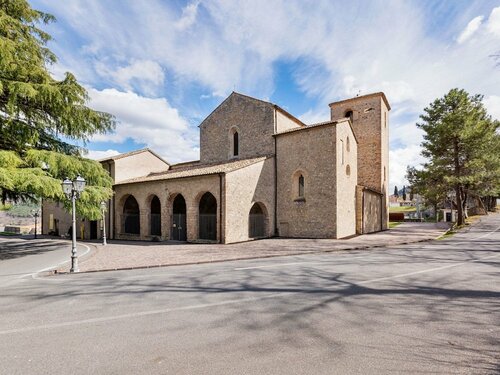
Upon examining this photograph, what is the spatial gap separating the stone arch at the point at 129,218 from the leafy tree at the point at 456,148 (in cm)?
2796

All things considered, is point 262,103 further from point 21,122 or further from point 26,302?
point 26,302

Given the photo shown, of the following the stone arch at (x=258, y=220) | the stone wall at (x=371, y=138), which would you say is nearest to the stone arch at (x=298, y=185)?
the stone arch at (x=258, y=220)

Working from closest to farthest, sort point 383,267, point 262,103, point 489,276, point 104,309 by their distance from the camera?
point 104,309 → point 489,276 → point 383,267 → point 262,103

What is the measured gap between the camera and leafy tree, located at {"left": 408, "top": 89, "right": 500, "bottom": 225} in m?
24.8

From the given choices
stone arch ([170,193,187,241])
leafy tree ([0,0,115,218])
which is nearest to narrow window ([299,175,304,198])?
stone arch ([170,193,187,241])

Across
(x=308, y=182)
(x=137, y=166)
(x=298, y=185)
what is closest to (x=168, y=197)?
(x=137, y=166)

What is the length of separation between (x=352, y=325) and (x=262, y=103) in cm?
2012

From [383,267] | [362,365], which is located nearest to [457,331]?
[362,365]

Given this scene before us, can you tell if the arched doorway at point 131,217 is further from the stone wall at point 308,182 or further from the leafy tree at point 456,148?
the leafy tree at point 456,148

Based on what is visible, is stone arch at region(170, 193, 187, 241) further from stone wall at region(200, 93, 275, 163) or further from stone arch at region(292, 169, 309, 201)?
stone arch at region(292, 169, 309, 201)

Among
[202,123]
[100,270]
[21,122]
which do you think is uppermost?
[202,123]

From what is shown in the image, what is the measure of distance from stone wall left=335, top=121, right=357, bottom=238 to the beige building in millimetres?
75

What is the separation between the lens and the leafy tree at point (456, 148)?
81.2 feet

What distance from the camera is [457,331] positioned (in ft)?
15.4
